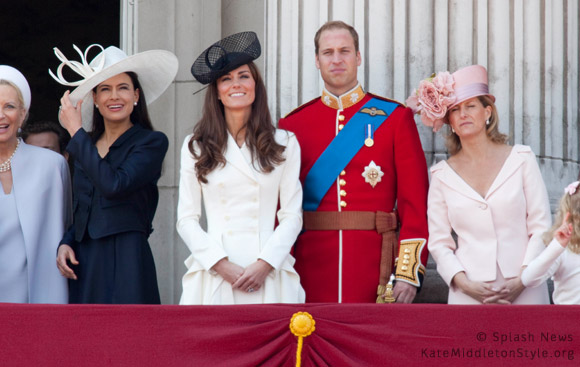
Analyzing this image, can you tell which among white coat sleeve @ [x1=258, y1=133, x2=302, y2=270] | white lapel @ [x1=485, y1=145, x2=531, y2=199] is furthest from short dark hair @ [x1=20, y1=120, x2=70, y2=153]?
white lapel @ [x1=485, y1=145, x2=531, y2=199]

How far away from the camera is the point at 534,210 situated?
4.47 metres

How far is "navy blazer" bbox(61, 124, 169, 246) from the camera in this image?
14.5 feet

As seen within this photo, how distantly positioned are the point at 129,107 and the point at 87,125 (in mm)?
277

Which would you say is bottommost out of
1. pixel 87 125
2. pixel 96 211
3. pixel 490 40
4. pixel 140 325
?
pixel 140 325

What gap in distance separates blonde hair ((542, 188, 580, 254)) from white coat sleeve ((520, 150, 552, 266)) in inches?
2.1

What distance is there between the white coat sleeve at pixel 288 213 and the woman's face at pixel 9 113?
1160 mm

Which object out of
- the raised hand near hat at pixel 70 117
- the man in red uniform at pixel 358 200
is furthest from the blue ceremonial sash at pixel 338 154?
the raised hand near hat at pixel 70 117

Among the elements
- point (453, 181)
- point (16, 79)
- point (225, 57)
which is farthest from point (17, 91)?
point (453, 181)

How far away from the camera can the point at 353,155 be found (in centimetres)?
473

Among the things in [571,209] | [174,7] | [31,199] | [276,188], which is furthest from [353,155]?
[174,7]

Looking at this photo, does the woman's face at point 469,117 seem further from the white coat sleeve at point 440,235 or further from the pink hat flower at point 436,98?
the white coat sleeve at point 440,235

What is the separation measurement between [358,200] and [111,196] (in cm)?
104

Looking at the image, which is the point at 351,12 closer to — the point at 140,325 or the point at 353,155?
the point at 353,155

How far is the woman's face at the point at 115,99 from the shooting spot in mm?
4734
